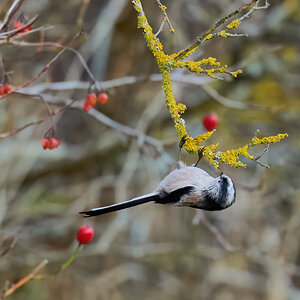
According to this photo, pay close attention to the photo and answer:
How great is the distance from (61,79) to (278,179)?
2528mm

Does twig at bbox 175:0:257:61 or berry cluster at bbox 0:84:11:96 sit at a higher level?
twig at bbox 175:0:257:61

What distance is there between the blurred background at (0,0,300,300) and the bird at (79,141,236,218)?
1757 mm

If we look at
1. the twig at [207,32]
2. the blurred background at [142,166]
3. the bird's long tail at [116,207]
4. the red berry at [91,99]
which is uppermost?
the twig at [207,32]

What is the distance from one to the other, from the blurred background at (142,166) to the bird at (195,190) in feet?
5.76

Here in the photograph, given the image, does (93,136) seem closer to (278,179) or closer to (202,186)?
(278,179)

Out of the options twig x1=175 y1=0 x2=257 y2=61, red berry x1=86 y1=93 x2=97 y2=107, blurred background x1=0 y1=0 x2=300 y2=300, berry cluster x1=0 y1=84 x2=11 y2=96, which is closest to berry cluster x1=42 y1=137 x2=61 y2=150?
red berry x1=86 y1=93 x2=97 y2=107

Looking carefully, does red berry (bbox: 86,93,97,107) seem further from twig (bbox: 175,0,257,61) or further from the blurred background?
the blurred background

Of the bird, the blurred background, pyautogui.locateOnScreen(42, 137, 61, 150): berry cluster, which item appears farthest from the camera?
the blurred background

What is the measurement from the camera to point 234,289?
6.70 metres

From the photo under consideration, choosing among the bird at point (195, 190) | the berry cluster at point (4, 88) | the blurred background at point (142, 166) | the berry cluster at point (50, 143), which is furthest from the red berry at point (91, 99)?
the blurred background at point (142, 166)

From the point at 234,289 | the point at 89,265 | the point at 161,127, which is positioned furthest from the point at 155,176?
the point at 234,289

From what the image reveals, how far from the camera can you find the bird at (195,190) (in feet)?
7.73

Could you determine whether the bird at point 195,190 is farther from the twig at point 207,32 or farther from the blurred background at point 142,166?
the blurred background at point 142,166

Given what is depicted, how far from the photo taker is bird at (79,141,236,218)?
236cm
